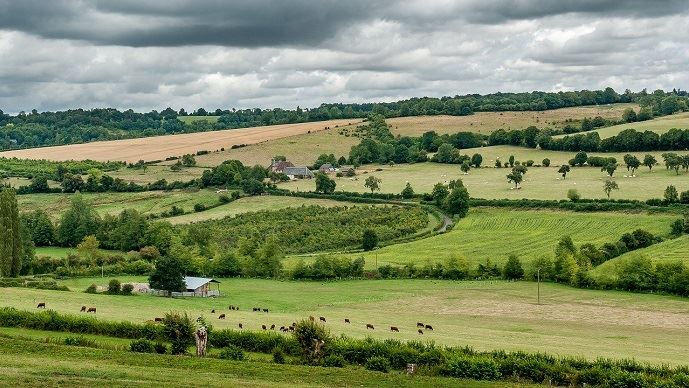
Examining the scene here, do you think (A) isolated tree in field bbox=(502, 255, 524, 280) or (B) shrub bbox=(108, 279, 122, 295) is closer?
(B) shrub bbox=(108, 279, 122, 295)

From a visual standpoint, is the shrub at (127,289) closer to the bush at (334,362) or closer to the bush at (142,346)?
the bush at (142,346)

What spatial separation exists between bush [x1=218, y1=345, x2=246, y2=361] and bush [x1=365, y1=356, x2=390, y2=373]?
640 centimetres

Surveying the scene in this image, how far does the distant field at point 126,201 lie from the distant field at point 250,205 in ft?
15.0

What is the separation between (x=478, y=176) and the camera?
16538cm

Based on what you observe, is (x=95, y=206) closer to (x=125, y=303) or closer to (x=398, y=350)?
(x=125, y=303)

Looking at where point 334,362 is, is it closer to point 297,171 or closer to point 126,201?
point 126,201

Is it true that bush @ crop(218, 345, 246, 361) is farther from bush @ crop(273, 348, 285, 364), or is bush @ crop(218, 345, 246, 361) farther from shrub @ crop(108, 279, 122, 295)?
shrub @ crop(108, 279, 122, 295)

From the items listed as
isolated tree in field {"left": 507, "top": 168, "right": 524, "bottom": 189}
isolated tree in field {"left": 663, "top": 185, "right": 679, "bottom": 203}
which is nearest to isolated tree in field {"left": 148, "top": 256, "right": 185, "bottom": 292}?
isolated tree in field {"left": 663, "top": 185, "right": 679, "bottom": 203}

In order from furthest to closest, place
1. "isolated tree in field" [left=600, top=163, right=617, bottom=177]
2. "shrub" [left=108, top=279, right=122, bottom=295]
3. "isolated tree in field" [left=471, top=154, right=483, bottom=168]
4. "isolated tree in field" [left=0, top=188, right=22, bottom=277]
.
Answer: "isolated tree in field" [left=471, top=154, right=483, bottom=168] → "isolated tree in field" [left=600, top=163, right=617, bottom=177] → "isolated tree in field" [left=0, top=188, right=22, bottom=277] → "shrub" [left=108, top=279, right=122, bottom=295]

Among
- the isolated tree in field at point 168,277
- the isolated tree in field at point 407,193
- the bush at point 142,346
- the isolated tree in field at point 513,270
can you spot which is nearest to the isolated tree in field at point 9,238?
the isolated tree in field at point 168,277

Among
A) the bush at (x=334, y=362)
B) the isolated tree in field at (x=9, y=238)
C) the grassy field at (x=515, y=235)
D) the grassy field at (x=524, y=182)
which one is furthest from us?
the grassy field at (x=524, y=182)

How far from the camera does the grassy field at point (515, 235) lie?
350 ft

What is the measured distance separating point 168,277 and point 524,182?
281 ft

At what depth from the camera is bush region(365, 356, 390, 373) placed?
43406 millimetres
